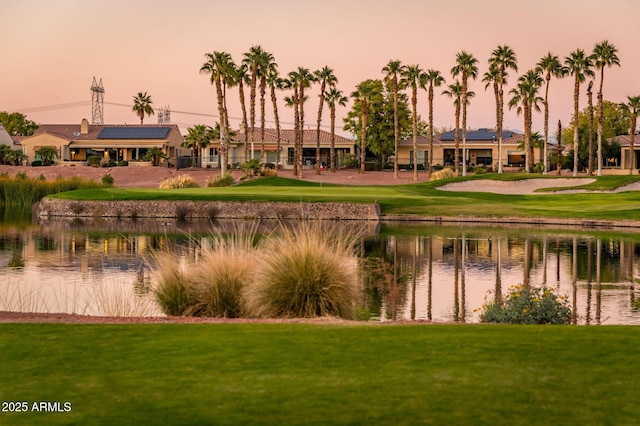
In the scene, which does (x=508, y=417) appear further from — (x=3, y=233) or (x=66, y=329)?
(x=3, y=233)

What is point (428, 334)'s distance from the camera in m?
11.6

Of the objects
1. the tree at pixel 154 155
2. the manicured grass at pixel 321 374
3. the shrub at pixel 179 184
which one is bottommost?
the manicured grass at pixel 321 374

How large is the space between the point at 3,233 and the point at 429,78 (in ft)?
201

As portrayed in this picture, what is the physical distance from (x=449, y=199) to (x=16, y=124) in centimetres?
9818

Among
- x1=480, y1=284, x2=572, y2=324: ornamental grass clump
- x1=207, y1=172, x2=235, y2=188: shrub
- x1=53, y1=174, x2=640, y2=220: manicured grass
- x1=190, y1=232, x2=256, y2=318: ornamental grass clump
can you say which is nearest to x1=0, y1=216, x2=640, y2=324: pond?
x1=190, y1=232, x2=256, y2=318: ornamental grass clump

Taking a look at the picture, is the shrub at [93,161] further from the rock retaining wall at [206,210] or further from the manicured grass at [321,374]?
the manicured grass at [321,374]

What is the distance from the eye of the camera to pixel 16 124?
136 metres

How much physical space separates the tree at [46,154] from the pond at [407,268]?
53.4m

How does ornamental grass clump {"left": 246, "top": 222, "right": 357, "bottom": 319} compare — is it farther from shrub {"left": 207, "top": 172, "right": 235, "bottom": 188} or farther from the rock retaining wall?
shrub {"left": 207, "top": 172, "right": 235, "bottom": 188}

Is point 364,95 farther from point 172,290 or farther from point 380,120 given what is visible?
point 172,290

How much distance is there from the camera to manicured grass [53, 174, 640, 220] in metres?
47.6

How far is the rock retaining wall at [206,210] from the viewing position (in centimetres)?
4803

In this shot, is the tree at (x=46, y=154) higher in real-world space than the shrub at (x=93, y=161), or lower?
higher

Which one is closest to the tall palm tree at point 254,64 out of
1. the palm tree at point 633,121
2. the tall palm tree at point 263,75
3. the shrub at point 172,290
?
the tall palm tree at point 263,75
